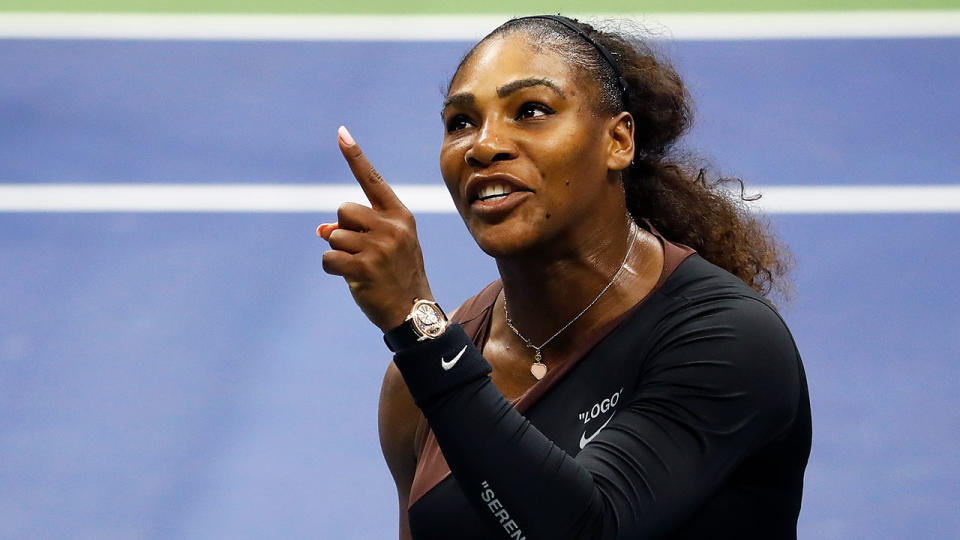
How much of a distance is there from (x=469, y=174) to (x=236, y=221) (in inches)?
131

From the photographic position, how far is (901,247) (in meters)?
5.13

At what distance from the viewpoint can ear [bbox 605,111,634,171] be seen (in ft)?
7.73

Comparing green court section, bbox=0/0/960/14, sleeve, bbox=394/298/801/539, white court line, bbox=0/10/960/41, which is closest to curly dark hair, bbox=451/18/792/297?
sleeve, bbox=394/298/801/539

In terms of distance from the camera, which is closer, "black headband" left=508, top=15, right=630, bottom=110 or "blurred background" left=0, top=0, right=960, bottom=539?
"black headband" left=508, top=15, right=630, bottom=110

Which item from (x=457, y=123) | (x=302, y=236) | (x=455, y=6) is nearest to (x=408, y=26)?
(x=455, y=6)

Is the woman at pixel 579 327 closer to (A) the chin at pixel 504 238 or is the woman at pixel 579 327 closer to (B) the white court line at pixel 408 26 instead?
(A) the chin at pixel 504 238

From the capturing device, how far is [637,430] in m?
1.97

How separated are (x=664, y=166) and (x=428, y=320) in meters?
0.94

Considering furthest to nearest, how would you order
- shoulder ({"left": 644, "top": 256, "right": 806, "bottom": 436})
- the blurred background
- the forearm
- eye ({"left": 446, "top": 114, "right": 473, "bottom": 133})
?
1. the blurred background
2. eye ({"left": 446, "top": 114, "right": 473, "bottom": 133})
3. shoulder ({"left": 644, "top": 256, "right": 806, "bottom": 436})
4. the forearm

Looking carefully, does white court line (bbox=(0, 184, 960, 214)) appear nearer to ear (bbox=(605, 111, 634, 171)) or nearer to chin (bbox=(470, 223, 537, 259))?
ear (bbox=(605, 111, 634, 171))

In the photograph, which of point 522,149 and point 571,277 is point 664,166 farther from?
point 522,149

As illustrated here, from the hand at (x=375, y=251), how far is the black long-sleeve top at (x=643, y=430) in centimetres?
7

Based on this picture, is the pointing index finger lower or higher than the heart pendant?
higher

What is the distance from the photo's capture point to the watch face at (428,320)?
1.85 metres
